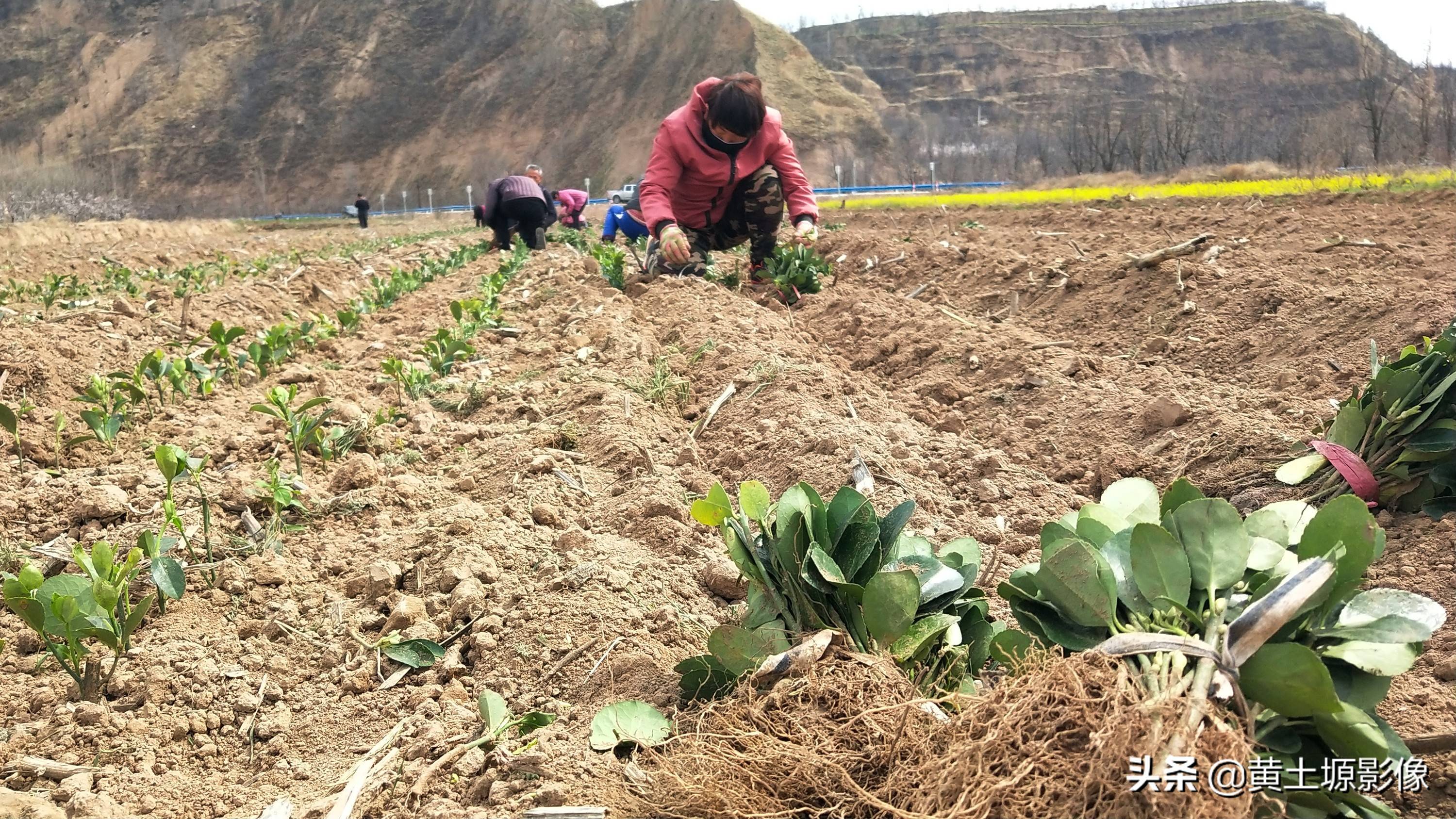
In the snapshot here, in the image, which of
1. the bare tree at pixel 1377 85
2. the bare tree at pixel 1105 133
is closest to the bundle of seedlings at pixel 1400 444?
the bare tree at pixel 1377 85

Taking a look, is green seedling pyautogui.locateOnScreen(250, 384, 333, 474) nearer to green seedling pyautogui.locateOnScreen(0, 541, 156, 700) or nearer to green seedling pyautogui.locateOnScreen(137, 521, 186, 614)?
green seedling pyautogui.locateOnScreen(137, 521, 186, 614)

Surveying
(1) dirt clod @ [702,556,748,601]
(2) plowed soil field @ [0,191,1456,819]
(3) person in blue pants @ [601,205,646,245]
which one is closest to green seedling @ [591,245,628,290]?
(2) plowed soil field @ [0,191,1456,819]

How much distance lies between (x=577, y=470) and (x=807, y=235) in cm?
334

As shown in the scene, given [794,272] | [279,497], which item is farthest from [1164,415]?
[794,272]

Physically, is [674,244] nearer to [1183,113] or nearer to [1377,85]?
[1183,113]

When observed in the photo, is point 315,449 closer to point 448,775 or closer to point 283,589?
point 283,589

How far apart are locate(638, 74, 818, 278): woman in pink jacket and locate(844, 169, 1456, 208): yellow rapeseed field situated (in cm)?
887

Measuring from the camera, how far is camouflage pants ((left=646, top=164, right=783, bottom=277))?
22.3ft

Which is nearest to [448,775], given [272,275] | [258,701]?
[258,701]

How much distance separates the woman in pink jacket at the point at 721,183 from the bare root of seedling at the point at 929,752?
4.83 m

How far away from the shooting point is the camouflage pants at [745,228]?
679cm

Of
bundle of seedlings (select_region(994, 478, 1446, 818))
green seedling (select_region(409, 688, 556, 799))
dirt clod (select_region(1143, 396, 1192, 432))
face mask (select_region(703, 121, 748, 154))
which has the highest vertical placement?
face mask (select_region(703, 121, 748, 154))

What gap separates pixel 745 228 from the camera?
7051 millimetres

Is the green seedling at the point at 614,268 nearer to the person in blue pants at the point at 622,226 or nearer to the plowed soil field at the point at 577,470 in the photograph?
the plowed soil field at the point at 577,470
